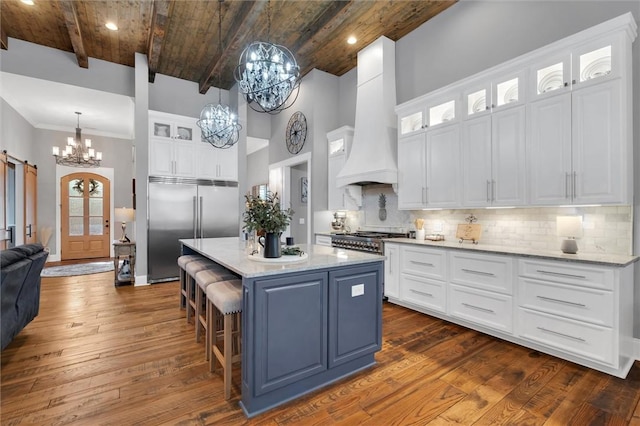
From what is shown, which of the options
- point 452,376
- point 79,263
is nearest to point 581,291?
point 452,376

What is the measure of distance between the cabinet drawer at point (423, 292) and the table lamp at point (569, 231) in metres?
1.19

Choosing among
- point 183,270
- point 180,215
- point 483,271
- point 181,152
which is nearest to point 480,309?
point 483,271

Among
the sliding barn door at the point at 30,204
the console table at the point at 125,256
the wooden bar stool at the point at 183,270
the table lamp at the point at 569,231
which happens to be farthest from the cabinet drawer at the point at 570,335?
the sliding barn door at the point at 30,204

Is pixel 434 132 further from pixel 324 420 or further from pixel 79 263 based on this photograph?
pixel 79 263

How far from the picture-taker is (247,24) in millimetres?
3832

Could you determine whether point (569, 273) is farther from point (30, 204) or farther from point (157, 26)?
point (30, 204)


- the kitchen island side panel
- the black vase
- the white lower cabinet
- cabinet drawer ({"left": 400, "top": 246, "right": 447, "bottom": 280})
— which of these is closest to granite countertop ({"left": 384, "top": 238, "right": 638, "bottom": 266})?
the white lower cabinet

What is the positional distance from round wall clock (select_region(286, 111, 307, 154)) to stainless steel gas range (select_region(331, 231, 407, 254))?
7.22ft

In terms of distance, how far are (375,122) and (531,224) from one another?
245 cm

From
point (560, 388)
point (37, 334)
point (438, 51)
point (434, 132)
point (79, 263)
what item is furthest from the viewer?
point (79, 263)

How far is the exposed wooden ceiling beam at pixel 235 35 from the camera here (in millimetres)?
3561

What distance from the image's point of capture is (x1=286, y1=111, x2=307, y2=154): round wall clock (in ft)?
19.5

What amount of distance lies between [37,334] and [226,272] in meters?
2.12

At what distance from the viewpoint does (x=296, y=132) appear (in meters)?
6.16
